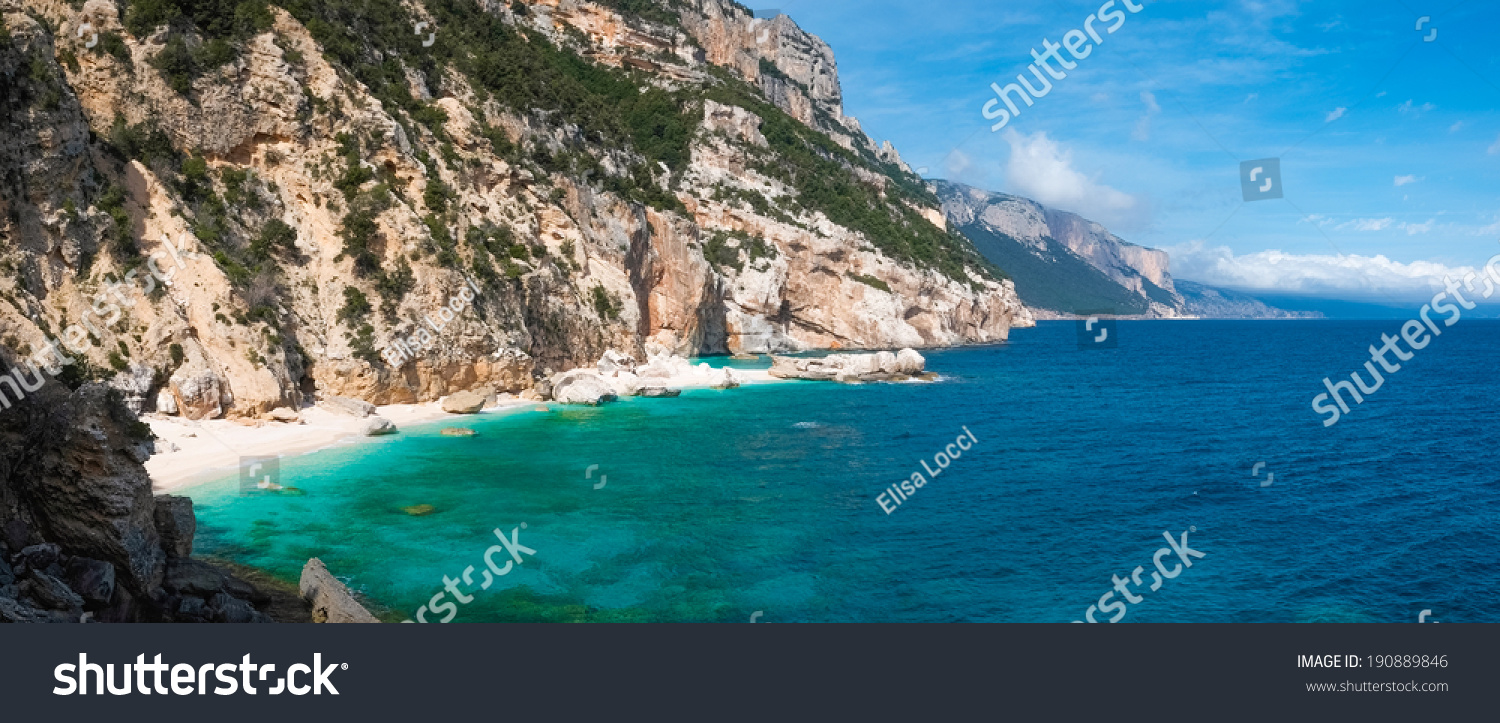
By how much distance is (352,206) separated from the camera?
123 feet

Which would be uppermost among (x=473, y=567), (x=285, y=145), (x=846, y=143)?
(x=846, y=143)

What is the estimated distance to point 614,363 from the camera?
5122 cm

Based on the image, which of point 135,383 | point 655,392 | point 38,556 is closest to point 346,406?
point 135,383

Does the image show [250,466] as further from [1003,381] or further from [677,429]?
[1003,381]

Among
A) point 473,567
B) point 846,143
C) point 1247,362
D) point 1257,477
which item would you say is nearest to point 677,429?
point 473,567

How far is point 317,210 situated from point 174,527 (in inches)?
1048

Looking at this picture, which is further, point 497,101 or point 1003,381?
A: point 1003,381

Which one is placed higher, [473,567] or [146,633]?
[146,633]

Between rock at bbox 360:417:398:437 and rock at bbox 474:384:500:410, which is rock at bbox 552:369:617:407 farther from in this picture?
rock at bbox 360:417:398:437

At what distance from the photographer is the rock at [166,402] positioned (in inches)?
1099

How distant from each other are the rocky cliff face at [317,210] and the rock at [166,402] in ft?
0.21

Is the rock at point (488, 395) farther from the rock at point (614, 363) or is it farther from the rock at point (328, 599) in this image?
the rock at point (328, 599)

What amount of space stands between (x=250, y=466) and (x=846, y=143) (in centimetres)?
12436

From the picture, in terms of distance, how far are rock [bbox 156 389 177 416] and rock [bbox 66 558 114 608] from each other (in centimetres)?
1974
